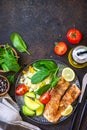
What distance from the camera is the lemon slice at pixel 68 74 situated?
2.24 meters

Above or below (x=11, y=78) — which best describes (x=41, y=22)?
above

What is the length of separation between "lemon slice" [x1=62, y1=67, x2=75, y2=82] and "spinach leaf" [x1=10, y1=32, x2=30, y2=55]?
8.0 inches

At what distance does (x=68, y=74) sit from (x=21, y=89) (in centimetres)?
23

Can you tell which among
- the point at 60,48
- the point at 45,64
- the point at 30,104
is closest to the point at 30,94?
the point at 30,104

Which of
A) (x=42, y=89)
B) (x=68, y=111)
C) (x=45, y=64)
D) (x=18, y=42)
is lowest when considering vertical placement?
(x=68, y=111)

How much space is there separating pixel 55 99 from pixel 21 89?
0.17 metres

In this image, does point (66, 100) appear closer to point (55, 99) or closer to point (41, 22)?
point (55, 99)

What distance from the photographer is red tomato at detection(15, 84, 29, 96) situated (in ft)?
7.28

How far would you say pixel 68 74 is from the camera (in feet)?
7.36

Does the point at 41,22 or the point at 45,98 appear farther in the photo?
the point at 41,22

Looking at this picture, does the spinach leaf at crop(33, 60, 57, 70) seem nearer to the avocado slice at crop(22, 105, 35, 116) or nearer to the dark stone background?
the dark stone background

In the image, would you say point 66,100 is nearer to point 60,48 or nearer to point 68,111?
point 68,111

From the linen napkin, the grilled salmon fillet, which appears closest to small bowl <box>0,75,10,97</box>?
the linen napkin

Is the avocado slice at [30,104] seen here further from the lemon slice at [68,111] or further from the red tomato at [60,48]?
the red tomato at [60,48]
